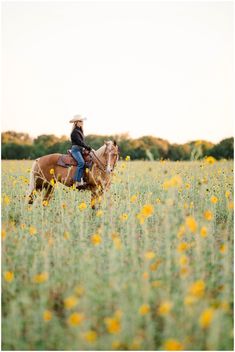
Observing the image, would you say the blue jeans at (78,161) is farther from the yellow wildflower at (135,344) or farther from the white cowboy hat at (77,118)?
the yellow wildflower at (135,344)

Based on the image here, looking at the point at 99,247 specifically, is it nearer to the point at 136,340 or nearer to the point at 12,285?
the point at 12,285

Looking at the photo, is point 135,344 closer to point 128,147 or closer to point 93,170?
point 93,170

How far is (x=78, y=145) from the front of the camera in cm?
892

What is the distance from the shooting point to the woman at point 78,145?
347 inches

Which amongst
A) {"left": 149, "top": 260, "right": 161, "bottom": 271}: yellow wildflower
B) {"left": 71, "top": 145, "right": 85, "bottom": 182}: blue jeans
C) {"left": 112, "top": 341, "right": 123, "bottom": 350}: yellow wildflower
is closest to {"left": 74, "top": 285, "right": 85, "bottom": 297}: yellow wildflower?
{"left": 112, "top": 341, "right": 123, "bottom": 350}: yellow wildflower

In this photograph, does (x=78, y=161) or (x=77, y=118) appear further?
(x=78, y=161)

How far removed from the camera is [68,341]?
12.1ft

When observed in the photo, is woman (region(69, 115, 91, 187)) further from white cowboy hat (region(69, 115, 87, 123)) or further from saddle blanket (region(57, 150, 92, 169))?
saddle blanket (region(57, 150, 92, 169))

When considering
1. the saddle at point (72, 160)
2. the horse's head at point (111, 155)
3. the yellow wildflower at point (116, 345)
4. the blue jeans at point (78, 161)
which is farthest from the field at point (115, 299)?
the saddle at point (72, 160)

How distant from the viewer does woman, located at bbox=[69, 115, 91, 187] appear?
881cm

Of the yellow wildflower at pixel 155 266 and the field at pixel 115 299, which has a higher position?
the yellow wildflower at pixel 155 266

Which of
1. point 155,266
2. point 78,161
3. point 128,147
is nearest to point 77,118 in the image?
point 78,161

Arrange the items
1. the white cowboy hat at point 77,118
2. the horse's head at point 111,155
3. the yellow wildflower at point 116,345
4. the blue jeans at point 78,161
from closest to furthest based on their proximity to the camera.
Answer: the yellow wildflower at point 116,345
the horse's head at point 111,155
the white cowboy hat at point 77,118
the blue jeans at point 78,161

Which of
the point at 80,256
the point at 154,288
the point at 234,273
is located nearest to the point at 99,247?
the point at 80,256
